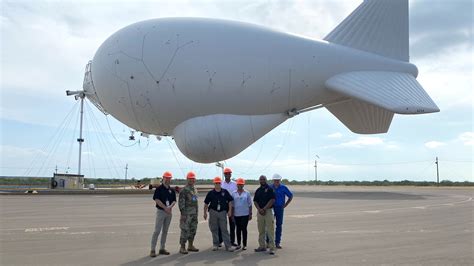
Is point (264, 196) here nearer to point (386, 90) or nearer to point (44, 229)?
point (44, 229)

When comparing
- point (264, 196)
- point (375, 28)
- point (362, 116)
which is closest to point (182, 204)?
point (264, 196)

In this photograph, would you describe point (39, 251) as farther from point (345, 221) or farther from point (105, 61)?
point (105, 61)

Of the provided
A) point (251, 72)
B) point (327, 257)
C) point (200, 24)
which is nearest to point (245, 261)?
point (327, 257)

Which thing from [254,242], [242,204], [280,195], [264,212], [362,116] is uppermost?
[362,116]

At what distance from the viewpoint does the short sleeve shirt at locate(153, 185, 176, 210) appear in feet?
26.8

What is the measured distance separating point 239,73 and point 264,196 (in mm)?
18519

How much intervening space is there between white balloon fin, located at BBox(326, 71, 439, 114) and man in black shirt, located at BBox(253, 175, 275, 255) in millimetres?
17508

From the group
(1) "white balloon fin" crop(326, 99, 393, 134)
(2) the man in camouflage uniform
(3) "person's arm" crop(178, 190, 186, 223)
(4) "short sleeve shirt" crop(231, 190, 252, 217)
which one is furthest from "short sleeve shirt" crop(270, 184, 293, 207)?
(1) "white balloon fin" crop(326, 99, 393, 134)

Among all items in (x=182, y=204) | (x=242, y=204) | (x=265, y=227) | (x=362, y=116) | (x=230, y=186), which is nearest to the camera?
(x=182, y=204)

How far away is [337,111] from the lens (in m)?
33.0

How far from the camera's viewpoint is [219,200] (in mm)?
8688

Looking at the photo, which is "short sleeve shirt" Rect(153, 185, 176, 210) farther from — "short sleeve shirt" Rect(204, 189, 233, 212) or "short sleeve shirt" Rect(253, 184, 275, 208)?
"short sleeve shirt" Rect(253, 184, 275, 208)

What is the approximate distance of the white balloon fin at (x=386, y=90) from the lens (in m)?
24.1

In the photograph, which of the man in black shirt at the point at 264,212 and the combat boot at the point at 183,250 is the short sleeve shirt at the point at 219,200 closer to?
the man in black shirt at the point at 264,212
